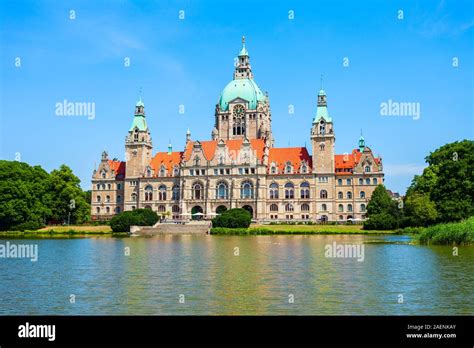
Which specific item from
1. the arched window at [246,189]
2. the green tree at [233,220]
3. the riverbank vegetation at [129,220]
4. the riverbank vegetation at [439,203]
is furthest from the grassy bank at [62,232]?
the riverbank vegetation at [439,203]

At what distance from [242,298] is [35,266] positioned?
54.7ft

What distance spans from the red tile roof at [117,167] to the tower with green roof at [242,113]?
1878 centimetres

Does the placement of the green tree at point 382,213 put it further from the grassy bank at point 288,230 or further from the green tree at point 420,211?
the green tree at point 420,211

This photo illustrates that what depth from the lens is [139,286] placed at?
2508cm

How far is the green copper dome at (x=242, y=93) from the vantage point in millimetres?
116250

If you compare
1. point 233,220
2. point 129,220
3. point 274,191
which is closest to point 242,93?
point 274,191

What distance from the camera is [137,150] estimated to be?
109 m

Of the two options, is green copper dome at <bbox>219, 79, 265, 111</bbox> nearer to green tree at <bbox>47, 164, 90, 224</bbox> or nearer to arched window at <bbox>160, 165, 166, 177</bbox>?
arched window at <bbox>160, 165, 166, 177</bbox>

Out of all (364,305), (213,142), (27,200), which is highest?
(213,142)

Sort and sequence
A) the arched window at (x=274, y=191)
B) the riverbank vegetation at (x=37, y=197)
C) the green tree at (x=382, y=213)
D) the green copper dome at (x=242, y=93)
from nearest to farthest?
the green tree at (x=382, y=213)
the riverbank vegetation at (x=37, y=197)
the arched window at (x=274, y=191)
the green copper dome at (x=242, y=93)

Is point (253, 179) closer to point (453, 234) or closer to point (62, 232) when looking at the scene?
point (62, 232)
